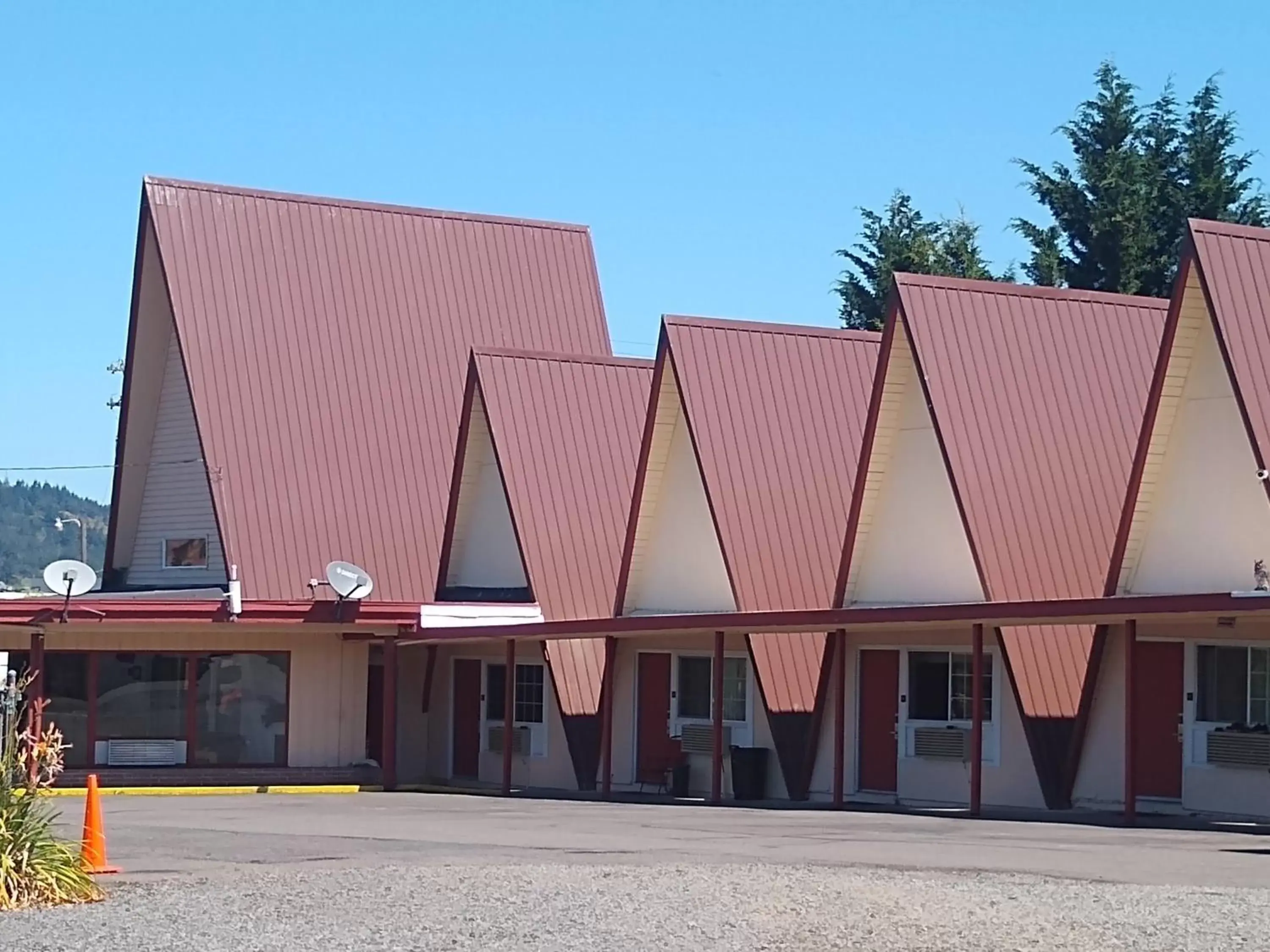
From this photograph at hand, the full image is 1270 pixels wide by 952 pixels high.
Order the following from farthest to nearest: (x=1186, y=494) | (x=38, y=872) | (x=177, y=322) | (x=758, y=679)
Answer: (x=177, y=322)
(x=758, y=679)
(x=1186, y=494)
(x=38, y=872)

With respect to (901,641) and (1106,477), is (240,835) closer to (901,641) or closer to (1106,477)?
(901,641)

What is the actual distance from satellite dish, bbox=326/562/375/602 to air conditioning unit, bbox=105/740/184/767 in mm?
4112

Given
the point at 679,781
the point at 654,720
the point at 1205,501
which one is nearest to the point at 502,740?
the point at 654,720

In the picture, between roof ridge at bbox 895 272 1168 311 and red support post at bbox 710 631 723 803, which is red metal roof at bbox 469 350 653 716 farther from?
roof ridge at bbox 895 272 1168 311

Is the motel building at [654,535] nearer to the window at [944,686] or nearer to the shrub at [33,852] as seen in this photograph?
the window at [944,686]

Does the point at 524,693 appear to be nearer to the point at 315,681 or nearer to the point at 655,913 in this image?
the point at 315,681

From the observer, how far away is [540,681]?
32.7m

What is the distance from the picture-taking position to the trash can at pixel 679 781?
29781mm

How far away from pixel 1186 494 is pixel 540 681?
40.2 feet

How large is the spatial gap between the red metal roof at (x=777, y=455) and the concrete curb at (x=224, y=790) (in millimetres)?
7125

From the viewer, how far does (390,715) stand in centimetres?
3170

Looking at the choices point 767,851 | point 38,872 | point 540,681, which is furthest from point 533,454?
point 38,872

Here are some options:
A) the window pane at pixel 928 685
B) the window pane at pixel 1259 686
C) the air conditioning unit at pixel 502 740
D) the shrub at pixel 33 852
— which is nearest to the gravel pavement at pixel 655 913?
the shrub at pixel 33 852

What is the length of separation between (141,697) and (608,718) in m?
7.76
